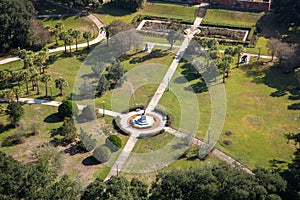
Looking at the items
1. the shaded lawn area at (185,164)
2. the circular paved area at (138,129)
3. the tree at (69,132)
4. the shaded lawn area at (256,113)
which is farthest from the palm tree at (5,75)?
the shaded lawn area at (185,164)

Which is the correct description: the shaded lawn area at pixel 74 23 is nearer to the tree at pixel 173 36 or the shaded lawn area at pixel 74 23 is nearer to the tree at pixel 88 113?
the tree at pixel 173 36

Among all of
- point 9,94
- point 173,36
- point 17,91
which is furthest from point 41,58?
point 173,36

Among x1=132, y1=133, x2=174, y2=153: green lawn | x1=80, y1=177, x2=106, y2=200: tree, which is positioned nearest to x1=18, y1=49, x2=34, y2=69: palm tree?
x1=132, y1=133, x2=174, y2=153: green lawn

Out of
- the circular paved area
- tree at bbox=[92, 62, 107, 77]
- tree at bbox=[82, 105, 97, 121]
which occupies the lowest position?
the circular paved area

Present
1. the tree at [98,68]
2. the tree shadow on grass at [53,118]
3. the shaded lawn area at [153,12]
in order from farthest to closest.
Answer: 1. the shaded lawn area at [153,12]
2. the tree at [98,68]
3. the tree shadow on grass at [53,118]

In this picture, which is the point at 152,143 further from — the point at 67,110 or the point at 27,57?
the point at 27,57

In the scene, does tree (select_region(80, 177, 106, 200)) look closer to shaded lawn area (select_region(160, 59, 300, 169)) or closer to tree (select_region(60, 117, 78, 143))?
tree (select_region(60, 117, 78, 143))

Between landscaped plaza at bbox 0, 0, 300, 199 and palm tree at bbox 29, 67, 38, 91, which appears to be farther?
palm tree at bbox 29, 67, 38, 91
